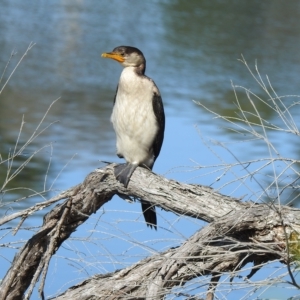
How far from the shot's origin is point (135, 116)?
15.0 feet

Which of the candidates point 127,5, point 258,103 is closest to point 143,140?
point 258,103

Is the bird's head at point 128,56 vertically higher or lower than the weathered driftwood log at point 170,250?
higher

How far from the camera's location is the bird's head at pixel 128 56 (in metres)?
4.62

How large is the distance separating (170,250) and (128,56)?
60.2 inches

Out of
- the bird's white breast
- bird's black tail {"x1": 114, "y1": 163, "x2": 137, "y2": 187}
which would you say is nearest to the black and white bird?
the bird's white breast

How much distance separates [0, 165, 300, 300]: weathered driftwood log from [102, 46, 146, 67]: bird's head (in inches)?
39.4

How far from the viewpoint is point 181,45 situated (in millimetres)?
16750

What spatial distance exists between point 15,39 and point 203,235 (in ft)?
41.4

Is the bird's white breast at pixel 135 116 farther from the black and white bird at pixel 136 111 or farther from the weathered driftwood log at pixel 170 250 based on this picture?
the weathered driftwood log at pixel 170 250

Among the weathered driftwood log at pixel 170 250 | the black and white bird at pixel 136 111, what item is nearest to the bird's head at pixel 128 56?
the black and white bird at pixel 136 111

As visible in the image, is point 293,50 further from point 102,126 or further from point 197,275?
point 197,275

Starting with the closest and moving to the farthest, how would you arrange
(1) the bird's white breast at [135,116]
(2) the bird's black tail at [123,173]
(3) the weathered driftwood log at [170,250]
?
(3) the weathered driftwood log at [170,250] → (2) the bird's black tail at [123,173] → (1) the bird's white breast at [135,116]

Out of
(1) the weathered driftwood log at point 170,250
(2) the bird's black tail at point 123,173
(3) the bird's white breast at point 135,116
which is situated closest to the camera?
(1) the weathered driftwood log at point 170,250

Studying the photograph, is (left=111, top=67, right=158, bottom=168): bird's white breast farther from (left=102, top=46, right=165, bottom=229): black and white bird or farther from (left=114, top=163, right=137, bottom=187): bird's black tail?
(left=114, top=163, right=137, bottom=187): bird's black tail
